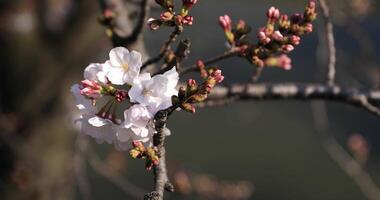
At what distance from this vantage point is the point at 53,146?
3.13 meters

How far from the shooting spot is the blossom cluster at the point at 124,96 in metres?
1.10

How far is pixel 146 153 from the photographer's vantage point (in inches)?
44.3

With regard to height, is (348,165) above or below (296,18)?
above

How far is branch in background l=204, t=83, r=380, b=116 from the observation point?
5.80ft

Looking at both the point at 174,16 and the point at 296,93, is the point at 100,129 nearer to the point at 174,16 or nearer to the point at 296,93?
the point at 174,16

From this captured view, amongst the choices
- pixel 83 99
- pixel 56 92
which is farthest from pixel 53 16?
pixel 83 99

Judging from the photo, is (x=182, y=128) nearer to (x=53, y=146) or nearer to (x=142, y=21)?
(x=53, y=146)

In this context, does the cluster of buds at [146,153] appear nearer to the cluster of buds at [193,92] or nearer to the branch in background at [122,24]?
the cluster of buds at [193,92]

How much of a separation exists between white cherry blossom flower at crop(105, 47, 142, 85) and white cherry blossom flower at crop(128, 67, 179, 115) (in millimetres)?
38

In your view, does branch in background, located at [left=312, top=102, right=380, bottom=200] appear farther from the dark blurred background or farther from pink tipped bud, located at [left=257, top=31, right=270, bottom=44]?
pink tipped bud, located at [left=257, top=31, right=270, bottom=44]

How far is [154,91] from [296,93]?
0.88m

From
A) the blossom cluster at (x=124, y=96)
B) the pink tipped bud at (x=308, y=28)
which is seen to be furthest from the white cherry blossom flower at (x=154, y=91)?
the pink tipped bud at (x=308, y=28)

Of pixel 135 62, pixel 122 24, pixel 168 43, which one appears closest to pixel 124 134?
pixel 135 62

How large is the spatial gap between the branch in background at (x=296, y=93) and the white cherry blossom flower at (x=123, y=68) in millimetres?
593
